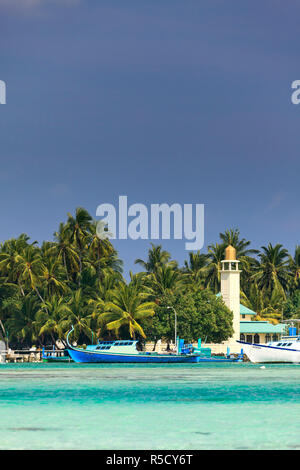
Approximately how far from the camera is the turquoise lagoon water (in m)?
29.2

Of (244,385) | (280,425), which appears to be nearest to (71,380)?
(244,385)

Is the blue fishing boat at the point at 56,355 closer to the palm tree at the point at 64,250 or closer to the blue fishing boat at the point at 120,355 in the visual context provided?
the blue fishing boat at the point at 120,355

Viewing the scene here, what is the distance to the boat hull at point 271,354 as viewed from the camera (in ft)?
376

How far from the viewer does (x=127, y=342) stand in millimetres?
113375

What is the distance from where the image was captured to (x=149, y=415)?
129 ft

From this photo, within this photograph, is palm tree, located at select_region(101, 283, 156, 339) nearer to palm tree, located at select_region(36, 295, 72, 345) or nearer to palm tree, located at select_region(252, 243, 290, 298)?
palm tree, located at select_region(36, 295, 72, 345)

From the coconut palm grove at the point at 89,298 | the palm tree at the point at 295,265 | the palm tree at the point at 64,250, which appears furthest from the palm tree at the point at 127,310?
the palm tree at the point at 295,265

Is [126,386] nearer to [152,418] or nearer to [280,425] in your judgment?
[152,418]

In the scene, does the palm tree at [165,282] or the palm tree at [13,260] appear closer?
the palm tree at [13,260]

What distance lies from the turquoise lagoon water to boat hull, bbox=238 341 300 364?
156 feet

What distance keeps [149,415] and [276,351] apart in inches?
3064

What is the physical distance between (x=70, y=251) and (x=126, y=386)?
67225 mm

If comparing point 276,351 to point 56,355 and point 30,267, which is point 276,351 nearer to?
point 56,355

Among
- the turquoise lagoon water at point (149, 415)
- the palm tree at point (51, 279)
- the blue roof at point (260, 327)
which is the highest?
the palm tree at point (51, 279)
